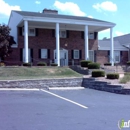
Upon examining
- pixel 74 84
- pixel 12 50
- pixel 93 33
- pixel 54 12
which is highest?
pixel 54 12

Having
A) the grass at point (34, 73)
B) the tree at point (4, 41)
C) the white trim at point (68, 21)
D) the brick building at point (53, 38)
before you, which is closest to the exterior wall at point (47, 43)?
the brick building at point (53, 38)

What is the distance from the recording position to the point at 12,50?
2817cm

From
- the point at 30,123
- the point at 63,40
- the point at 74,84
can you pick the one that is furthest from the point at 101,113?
the point at 63,40

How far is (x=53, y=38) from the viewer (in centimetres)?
3083

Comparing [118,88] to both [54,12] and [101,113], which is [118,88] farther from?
[54,12]

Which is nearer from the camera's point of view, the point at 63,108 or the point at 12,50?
the point at 63,108

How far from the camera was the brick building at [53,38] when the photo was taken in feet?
91.8

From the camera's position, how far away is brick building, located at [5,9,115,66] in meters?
28.0

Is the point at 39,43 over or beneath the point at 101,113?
over

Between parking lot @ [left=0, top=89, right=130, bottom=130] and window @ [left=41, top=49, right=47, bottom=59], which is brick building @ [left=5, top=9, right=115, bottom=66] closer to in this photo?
window @ [left=41, top=49, right=47, bottom=59]

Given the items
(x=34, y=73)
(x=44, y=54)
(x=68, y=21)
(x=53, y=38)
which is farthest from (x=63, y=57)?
(x=34, y=73)

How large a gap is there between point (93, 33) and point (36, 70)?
15.4 meters

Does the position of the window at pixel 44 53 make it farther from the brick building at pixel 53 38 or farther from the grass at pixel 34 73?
the grass at pixel 34 73

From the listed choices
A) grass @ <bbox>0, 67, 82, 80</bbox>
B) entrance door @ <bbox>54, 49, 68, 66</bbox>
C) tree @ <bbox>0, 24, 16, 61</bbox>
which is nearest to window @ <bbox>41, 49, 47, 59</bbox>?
entrance door @ <bbox>54, 49, 68, 66</bbox>
